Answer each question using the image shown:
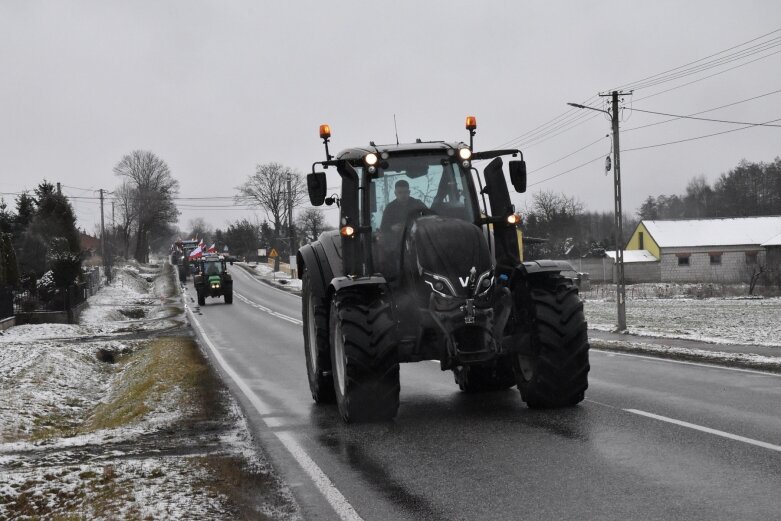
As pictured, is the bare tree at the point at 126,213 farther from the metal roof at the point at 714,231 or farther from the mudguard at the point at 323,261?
the mudguard at the point at 323,261

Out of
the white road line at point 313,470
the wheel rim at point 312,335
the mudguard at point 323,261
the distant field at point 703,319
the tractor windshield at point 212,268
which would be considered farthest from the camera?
the tractor windshield at point 212,268

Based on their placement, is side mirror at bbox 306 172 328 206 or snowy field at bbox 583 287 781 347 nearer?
side mirror at bbox 306 172 328 206

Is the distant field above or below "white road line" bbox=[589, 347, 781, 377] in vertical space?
→ below

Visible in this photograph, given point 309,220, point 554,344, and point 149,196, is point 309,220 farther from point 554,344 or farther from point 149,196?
point 554,344

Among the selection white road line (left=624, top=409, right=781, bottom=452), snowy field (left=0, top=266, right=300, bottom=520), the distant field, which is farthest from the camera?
the distant field

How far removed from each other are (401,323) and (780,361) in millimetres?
7943

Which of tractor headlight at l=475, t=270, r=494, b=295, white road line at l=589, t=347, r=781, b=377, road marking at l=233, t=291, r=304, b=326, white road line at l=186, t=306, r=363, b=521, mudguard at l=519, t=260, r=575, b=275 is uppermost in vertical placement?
mudguard at l=519, t=260, r=575, b=275

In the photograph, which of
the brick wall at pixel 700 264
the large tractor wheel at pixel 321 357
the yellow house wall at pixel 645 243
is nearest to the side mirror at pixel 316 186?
the large tractor wheel at pixel 321 357

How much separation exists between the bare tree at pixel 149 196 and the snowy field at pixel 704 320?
84675mm

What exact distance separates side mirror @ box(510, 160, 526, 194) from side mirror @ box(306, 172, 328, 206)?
2111 mm

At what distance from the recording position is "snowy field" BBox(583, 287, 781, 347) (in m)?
20.5

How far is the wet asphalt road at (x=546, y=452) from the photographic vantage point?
5.46m

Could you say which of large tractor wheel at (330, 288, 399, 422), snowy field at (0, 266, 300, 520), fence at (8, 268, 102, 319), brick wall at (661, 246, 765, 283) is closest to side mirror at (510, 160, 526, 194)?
large tractor wheel at (330, 288, 399, 422)

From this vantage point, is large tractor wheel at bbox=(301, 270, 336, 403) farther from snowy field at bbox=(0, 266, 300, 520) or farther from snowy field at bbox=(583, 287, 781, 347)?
snowy field at bbox=(583, 287, 781, 347)
